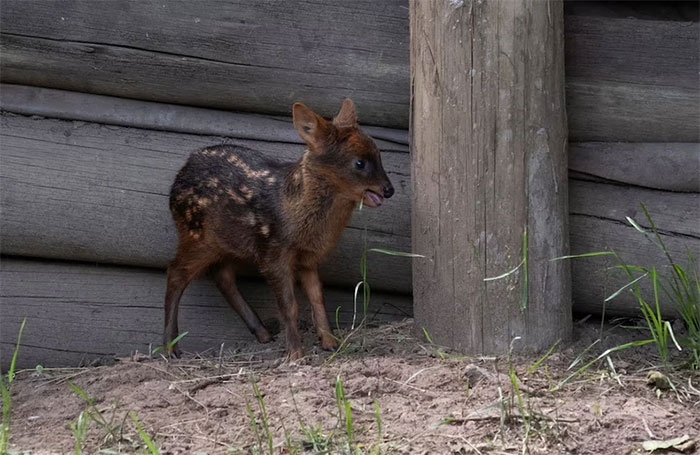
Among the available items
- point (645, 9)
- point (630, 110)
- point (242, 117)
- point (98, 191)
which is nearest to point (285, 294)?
point (242, 117)

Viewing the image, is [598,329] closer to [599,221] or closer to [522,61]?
[599,221]

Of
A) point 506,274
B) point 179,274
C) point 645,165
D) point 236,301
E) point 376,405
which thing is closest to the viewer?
point 376,405

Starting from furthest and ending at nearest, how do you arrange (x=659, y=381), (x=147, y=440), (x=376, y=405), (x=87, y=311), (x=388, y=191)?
(x=87, y=311) < (x=388, y=191) < (x=659, y=381) < (x=376, y=405) < (x=147, y=440)

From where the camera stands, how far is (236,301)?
6.00 metres

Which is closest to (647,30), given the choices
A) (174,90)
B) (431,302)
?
(431,302)

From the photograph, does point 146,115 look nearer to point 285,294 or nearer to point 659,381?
point 285,294

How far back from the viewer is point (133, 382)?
5.14 meters

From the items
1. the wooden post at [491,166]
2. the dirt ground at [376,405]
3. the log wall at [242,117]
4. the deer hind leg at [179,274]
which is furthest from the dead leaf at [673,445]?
the deer hind leg at [179,274]

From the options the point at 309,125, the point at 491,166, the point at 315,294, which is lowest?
the point at 315,294

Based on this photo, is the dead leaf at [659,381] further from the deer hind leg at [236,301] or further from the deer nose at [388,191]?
the deer hind leg at [236,301]

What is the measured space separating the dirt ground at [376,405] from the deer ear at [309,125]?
112cm

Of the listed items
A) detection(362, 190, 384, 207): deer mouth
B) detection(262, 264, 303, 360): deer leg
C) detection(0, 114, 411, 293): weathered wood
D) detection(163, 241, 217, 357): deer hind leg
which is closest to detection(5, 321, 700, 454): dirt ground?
detection(262, 264, 303, 360): deer leg

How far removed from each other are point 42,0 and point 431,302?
2748mm

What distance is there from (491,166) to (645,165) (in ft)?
3.59
